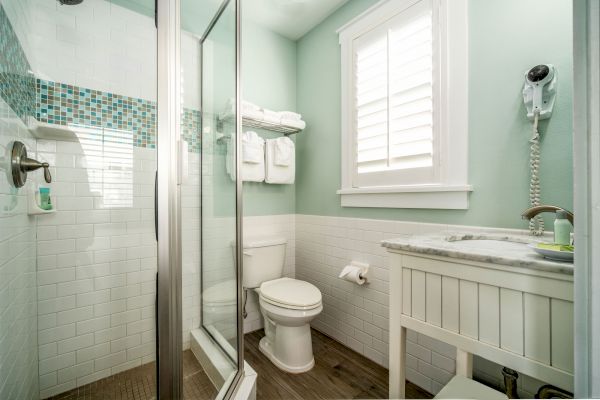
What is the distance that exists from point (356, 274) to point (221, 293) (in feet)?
2.70

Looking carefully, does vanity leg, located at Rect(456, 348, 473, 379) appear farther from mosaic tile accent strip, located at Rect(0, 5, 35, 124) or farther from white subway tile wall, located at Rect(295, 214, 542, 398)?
mosaic tile accent strip, located at Rect(0, 5, 35, 124)

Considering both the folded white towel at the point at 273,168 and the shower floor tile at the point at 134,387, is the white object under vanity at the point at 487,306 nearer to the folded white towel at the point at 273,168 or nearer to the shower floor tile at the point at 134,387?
the shower floor tile at the point at 134,387

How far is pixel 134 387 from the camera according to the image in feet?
4.47

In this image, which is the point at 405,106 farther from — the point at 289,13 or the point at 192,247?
the point at 192,247

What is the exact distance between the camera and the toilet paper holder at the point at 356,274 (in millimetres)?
1618

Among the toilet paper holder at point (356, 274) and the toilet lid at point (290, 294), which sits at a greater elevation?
the toilet paper holder at point (356, 274)

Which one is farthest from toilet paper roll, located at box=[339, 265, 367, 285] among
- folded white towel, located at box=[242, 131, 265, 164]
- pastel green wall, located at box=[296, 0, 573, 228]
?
folded white towel, located at box=[242, 131, 265, 164]

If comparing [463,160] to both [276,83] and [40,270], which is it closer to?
[276,83]

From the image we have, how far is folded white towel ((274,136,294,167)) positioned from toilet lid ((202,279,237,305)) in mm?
977

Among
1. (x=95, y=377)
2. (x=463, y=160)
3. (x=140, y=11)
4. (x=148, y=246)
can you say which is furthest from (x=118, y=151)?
(x=463, y=160)

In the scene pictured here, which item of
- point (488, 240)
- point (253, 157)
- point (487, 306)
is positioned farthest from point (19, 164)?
point (488, 240)

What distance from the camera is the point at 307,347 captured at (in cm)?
156

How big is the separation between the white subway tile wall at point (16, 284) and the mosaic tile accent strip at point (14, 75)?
57 mm

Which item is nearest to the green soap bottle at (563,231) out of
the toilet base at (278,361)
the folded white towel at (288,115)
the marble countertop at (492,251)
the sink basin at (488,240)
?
the marble countertop at (492,251)
